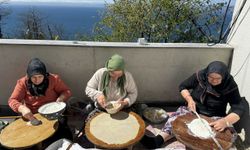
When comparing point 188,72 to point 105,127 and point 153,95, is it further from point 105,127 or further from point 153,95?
point 105,127

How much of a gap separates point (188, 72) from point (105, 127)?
1.75 metres

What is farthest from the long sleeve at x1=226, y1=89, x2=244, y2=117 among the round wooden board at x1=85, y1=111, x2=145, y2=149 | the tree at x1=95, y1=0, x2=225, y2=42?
the tree at x1=95, y1=0, x2=225, y2=42

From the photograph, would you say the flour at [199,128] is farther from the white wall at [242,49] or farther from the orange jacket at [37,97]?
the orange jacket at [37,97]

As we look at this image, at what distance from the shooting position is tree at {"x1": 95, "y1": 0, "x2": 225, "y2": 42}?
8398 mm

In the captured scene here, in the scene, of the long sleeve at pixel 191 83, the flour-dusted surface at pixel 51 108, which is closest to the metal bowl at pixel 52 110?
the flour-dusted surface at pixel 51 108

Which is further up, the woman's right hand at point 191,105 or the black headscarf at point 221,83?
the black headscarf at point 221,83

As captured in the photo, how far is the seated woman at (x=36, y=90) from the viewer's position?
10.6 feet

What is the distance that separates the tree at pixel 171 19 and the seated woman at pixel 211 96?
15.9 feet

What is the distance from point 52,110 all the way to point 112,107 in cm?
A: 68

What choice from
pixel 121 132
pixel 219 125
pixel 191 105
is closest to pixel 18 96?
pixel 121 132

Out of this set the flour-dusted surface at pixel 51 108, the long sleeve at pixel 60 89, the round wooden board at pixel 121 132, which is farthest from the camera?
the long sleeve at pixel 60 89

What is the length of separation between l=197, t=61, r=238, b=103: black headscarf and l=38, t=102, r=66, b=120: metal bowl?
68.9 inches

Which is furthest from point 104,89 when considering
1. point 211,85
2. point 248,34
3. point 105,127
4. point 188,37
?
point 188,37

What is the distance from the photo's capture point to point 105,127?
2.90 m
